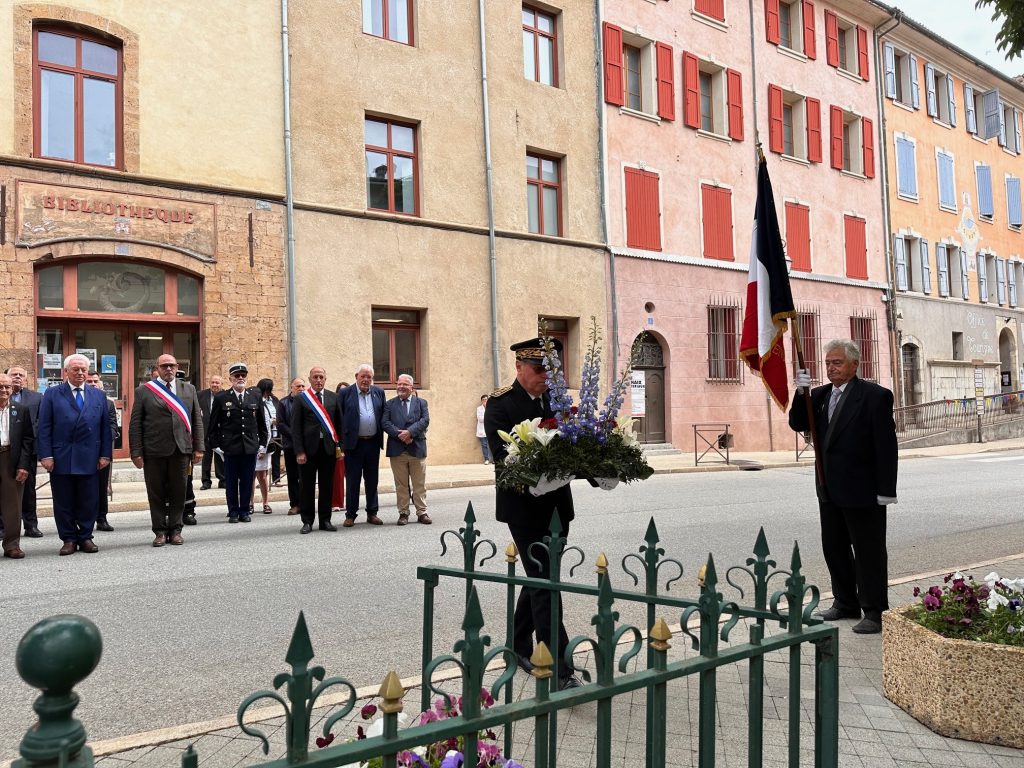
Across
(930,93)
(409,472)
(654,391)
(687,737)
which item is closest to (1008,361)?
(930,93)

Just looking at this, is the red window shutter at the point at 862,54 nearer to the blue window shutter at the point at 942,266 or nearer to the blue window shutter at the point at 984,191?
the blue window shutter at the point at 942,266

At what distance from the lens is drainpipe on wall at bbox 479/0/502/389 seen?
64.7 ft

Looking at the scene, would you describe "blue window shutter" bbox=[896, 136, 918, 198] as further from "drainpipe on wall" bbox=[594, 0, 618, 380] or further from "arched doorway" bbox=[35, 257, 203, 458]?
"arched doorway" bbox=[35, 257, 203, 458]

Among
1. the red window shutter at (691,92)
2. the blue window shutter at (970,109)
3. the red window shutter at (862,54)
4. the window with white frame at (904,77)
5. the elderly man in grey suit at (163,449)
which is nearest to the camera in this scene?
the elderly man in grey suit at (163,449)

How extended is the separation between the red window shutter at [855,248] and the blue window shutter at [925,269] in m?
3.68

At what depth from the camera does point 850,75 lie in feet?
94.7

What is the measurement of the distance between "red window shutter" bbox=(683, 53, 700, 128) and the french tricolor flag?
62.6 ft

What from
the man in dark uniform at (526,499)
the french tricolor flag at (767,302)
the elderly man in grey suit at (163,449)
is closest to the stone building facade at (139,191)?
the elderly man in grey suit at (163,449)

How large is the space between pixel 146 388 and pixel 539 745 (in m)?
8.60

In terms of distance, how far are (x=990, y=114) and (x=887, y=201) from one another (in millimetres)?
9525

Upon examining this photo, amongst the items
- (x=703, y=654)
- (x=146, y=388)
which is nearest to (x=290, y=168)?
(x=146, y=388)

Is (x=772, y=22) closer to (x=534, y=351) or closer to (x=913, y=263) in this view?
(x=913, y=263)

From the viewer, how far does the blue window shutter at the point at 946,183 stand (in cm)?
3259

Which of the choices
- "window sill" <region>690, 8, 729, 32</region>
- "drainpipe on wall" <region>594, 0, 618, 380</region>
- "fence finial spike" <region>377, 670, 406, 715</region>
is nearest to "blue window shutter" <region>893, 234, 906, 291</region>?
"window sill" <region>690, 8, 729, 32</region>
